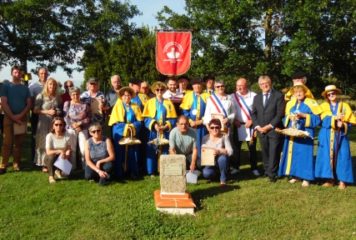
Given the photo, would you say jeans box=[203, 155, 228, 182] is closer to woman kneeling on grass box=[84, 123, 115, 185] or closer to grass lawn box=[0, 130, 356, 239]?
grass lawn box=[0, 130, 356, 239]

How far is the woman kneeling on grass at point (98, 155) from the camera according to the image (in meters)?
7.12

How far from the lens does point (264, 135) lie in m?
7.57

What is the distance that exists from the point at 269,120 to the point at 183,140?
1.43 metres

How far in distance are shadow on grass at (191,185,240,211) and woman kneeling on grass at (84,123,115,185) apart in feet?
4.66

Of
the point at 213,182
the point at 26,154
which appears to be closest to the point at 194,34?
the point at 26,154

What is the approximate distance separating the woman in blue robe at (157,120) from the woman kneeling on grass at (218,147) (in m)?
0.68

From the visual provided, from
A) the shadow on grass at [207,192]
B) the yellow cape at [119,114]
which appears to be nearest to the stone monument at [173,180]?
the shadow on grass at [207,192]

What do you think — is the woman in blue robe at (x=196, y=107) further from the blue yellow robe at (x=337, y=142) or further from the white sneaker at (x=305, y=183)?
the blue yellow robe at (x=337, y=142)

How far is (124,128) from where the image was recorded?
24.3ft

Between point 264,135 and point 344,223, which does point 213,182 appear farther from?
point 344,223

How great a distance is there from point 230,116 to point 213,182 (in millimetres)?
1180

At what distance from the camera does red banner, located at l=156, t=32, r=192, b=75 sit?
11.3 m

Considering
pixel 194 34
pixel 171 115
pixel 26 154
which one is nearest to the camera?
pixel 171 115

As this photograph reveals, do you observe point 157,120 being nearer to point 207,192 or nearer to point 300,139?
point 207,192
